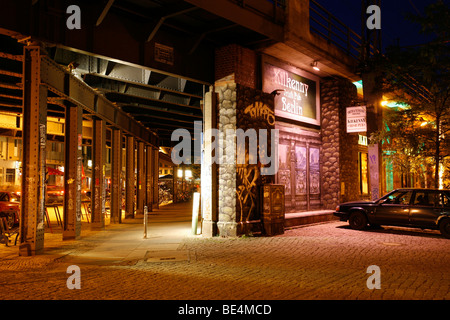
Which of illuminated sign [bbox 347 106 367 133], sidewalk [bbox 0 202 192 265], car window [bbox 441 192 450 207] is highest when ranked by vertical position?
illuminated sign [bbox 347 106 367 133]

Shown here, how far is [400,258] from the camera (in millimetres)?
8828

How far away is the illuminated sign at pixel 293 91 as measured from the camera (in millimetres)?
14372

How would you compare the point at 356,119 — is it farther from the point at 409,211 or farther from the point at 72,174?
the point at 72,174

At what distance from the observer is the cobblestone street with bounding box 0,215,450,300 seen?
5.89m

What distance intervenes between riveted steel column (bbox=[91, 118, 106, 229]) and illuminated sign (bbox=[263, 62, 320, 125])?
6.39m

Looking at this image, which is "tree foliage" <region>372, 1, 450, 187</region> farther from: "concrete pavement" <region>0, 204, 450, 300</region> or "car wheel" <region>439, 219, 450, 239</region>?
"concrete pavement" <region>0, 204, 450, 300</region>

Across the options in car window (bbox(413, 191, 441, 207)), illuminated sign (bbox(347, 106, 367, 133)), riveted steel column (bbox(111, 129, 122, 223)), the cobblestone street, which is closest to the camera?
the cobblestone street

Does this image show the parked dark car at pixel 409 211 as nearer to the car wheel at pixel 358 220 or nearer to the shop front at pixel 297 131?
the car wheel at pixel 358 220

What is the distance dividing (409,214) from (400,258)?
15.4 feet

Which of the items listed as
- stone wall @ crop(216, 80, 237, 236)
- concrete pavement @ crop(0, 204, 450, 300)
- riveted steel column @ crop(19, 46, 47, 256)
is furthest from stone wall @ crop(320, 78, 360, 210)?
riveted steel column @ crop(19, 46, 47, 256)

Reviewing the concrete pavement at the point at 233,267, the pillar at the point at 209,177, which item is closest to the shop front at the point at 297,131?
the pillar at the point at 209,177

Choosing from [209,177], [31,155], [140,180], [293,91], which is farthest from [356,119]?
[31,155]

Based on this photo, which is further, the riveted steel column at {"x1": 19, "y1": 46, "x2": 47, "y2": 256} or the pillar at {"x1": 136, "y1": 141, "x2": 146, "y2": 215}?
the pillar at {"x1": 136, "y1": 141, "x2": 146, "y2": 215}

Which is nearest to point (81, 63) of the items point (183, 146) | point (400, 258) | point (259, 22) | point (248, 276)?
point (259, 22)
